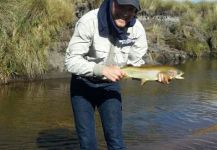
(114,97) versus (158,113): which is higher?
(114,97)

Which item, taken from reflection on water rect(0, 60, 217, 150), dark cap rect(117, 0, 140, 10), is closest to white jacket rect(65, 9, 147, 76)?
dark cap rect(117, 0, 140, 10)

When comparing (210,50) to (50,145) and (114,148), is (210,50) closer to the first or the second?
(50,145)

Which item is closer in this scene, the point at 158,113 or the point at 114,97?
the point at 114,97

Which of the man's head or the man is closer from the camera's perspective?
the man's head

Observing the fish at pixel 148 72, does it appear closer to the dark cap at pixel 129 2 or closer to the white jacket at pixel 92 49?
the white jacket at pixel 92 49

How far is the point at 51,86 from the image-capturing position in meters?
14.5

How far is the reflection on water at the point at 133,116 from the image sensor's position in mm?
8688

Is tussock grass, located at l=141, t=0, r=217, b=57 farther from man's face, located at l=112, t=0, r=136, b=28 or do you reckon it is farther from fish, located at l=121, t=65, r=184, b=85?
man's face, located at l=112, t=0, r=136, b=28

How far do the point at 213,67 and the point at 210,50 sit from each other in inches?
291

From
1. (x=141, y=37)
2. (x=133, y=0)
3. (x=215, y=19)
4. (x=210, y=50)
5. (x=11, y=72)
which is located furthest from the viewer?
(x=215, y=19)

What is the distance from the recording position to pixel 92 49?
5.26 metres

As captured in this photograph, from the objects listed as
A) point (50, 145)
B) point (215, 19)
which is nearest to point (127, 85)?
point (50, 145)

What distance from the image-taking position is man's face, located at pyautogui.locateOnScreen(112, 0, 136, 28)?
5012 mm

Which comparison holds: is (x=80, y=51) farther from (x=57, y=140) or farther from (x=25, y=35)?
(x=25, y=35)
